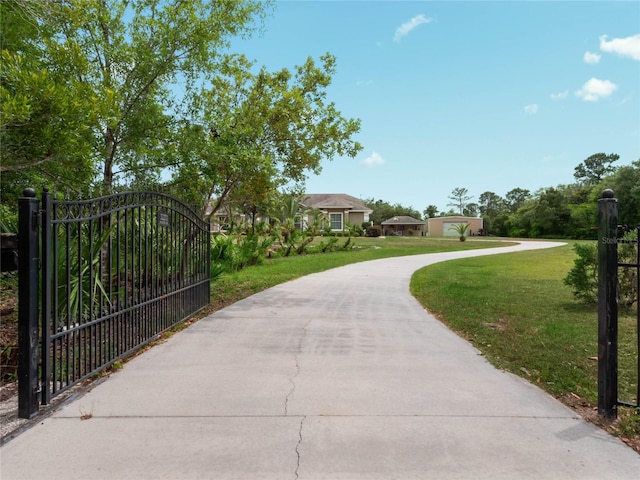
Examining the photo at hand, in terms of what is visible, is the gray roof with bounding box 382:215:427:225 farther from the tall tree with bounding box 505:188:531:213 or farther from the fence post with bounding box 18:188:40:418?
the fence post with bounding box 18:188:40:418

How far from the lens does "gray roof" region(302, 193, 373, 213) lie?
186 feet

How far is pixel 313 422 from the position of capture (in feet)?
11.3

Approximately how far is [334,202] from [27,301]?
54.1 metres

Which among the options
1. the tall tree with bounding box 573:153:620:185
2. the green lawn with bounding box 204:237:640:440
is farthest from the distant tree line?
the green lawn with bounding box 204:237:640:440

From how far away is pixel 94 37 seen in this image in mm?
7418

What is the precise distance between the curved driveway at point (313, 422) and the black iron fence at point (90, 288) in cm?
35

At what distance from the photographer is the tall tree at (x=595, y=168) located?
255 ft

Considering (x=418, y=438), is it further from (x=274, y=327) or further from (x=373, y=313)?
(x=373, y=313)

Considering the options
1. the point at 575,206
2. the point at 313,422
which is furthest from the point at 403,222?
the point at 313,422

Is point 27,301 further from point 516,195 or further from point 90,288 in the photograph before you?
point 516,195

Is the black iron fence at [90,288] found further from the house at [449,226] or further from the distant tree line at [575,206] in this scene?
the house at [449,226]

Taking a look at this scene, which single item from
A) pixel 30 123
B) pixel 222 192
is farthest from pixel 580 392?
pixel 222 192

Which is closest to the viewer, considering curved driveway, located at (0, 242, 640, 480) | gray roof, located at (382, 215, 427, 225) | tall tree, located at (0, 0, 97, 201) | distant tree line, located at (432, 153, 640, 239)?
curved driveway, located at (0, 242, 640, 480)

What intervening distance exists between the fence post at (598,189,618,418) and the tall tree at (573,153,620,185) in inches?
3428
